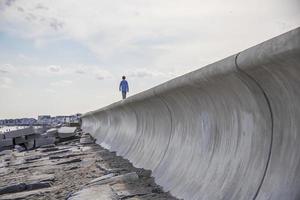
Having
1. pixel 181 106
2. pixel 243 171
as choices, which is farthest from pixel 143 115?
pixel 243 171

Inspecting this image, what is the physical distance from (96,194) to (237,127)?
2.48m

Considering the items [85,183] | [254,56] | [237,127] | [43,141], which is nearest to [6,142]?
[43,141]

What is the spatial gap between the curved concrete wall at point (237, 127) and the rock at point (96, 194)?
2.32 feet

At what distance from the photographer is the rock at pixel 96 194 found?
5.56 meters

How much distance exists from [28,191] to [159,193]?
8.25 ft

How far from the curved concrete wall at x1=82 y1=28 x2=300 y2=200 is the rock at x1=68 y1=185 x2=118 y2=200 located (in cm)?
71

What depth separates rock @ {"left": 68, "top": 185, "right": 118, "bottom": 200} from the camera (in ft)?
18.2

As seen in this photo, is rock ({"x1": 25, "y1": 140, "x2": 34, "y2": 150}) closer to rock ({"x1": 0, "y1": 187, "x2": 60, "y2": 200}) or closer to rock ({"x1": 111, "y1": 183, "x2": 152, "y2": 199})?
rock ({"x1": 0, "y1": 187, "x2": 60, "y2": 200})

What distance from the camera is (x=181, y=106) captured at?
5605 millimetres

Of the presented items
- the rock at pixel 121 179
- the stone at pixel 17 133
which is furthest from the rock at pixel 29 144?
the rock at pixel 121 179

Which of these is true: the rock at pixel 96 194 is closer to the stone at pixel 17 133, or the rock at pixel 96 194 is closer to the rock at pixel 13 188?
the rock at pixel 13 188

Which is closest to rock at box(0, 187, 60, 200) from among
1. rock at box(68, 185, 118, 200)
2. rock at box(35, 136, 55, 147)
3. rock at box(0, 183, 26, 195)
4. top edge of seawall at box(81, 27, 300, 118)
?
rock at box(0, 183, 26, 195)

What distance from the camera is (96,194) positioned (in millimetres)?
5793

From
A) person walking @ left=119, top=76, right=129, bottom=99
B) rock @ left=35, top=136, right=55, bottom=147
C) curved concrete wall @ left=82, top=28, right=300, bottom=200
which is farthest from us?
person walking @ left=119, top=76, right=129, bottom=99
